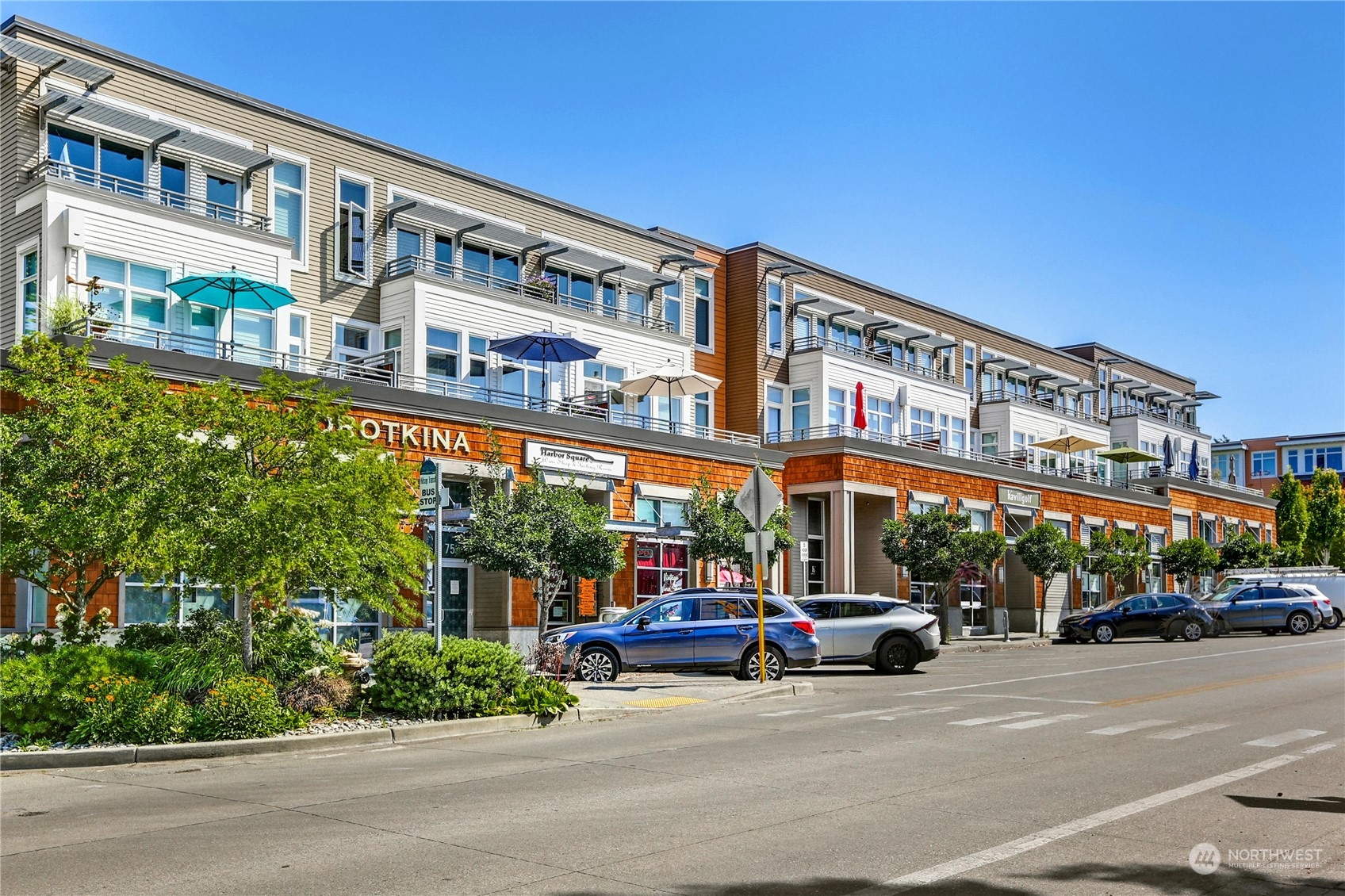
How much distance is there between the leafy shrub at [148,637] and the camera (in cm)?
1547

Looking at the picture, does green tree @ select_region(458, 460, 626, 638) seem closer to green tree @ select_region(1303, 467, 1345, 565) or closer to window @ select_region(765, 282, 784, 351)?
window @ select_region(765, 282, 784, 351)

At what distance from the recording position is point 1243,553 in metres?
62.1

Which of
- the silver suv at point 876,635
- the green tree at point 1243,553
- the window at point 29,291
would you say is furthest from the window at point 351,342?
the green tree at point 1243,553

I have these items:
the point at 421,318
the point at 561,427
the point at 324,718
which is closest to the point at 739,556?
the point at 561,427

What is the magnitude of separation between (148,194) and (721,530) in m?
15.2

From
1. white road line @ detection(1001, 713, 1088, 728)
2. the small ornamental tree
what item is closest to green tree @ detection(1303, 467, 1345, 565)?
the small ornamental tree

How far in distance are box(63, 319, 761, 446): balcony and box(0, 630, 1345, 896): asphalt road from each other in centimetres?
1102

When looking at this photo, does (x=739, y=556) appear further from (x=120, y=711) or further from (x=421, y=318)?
(x=120, y=711)

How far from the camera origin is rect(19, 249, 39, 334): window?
82.5 feet

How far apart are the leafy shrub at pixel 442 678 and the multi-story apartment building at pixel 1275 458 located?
90.5 meters

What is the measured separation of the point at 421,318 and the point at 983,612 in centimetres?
2710

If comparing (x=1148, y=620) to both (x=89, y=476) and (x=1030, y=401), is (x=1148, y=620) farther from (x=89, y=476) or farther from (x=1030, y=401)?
(x=89, y=476)

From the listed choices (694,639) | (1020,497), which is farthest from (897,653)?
(1020,497)

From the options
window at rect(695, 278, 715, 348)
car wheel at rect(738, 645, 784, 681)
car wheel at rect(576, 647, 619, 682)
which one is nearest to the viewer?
car wheel at rect(576, 647, 619, 682)
